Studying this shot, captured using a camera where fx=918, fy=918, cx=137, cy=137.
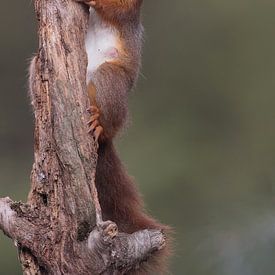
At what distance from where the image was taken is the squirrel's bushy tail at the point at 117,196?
8.75 feet

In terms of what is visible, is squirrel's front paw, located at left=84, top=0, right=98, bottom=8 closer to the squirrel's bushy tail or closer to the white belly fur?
the white belly fur

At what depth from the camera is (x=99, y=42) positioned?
8.88 feet

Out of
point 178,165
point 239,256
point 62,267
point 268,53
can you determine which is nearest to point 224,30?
point 268,53

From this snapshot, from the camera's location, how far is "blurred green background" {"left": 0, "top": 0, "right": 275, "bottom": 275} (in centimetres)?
437

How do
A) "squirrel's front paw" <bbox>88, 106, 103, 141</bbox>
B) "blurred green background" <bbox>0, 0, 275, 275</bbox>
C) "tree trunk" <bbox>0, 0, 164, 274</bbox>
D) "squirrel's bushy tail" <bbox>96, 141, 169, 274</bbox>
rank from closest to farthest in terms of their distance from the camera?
1. "tree trunk" <bbox>0, 0, 164, 274</bbox>
2. "squirrel's front paw" <bbox>88, 106, 103, 141</bbox>
3. "squirrel's bushy tail" <bbox>96, 141, 169, 274</bbox>
4. "blurred green background" <bbox>0, 0, 275, 275</bbox>

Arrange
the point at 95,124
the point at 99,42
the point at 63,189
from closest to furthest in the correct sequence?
the point at 63,189 < the point at 95,124 < the point at 99,42

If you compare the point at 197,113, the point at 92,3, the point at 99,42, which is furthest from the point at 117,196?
the point at 197,113

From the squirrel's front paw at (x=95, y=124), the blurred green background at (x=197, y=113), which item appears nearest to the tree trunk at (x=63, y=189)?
the squirrel's front paw at (x=95, y=124)

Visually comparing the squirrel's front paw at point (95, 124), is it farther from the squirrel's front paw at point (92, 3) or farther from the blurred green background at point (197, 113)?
the blurred green background at point (197, 113)

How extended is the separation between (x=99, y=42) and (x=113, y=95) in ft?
0.66

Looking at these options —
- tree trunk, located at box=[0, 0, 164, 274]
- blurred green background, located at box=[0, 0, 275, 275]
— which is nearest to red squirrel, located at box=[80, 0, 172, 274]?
tree trunk, located at box=[0, 0, 164, 274]

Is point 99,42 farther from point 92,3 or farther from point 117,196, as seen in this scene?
point 117,196

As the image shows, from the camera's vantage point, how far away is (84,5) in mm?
2564

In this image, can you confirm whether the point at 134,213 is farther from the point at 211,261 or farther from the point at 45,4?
the point at 211,261
